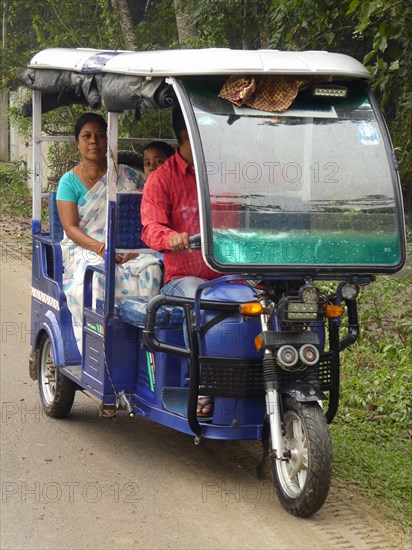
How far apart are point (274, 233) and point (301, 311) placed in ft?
1.36

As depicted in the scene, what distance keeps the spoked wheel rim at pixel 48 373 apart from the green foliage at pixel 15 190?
8.99 meters

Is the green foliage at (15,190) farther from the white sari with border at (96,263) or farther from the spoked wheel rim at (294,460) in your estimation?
the spoked wheel rim at (294,460)

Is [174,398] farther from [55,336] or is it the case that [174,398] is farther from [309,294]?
[55,336]

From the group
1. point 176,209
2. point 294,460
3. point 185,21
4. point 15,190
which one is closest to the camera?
point 294,460

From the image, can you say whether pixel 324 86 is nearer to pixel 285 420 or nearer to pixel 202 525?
pixel 285 420

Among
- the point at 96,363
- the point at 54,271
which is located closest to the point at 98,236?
the point at 54,271

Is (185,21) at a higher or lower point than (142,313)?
higher

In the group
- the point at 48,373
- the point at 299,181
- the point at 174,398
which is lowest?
the point at 48,373

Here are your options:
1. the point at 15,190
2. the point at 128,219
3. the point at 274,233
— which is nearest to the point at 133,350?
the point at 128,219

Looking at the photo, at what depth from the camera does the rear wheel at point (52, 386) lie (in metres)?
6.14

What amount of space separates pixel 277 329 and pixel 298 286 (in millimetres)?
246

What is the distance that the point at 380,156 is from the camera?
15.5 ft

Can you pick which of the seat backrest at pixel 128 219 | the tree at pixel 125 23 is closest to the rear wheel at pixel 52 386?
the seat backrest at pixel 128 219

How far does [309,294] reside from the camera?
438 cm
